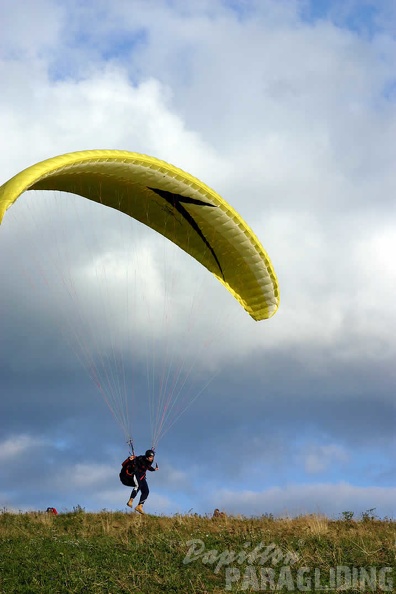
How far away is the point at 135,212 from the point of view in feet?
59.0

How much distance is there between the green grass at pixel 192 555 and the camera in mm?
11953

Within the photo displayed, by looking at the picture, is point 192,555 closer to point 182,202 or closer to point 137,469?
point 137,469

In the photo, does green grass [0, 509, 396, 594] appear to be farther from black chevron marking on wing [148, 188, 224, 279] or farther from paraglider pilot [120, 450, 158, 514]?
black chevron marking on wing [148, 188, 224, 279]

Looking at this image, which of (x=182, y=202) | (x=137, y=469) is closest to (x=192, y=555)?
(x=137, y=469)

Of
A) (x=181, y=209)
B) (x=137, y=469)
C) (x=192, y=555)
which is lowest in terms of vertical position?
(x=192, y=555)

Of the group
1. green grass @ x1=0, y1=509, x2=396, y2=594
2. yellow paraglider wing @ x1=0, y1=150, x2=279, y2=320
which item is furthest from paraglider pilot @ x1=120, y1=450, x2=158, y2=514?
yellow paraglider wing @ x1=0, y1=150, x2=279, y2=320

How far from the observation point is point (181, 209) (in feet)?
57.0

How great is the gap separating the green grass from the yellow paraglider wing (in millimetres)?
5901

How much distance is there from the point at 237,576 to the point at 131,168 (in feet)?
27.8

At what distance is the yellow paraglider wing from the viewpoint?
610 inches

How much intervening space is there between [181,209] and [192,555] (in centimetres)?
802

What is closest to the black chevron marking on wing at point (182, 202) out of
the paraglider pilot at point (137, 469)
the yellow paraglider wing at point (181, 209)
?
the yellow paraglider wing at point (181, 209)

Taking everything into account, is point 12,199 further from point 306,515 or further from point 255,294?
point 306,515

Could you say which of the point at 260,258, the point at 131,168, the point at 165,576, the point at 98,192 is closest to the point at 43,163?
the point at 131,168
